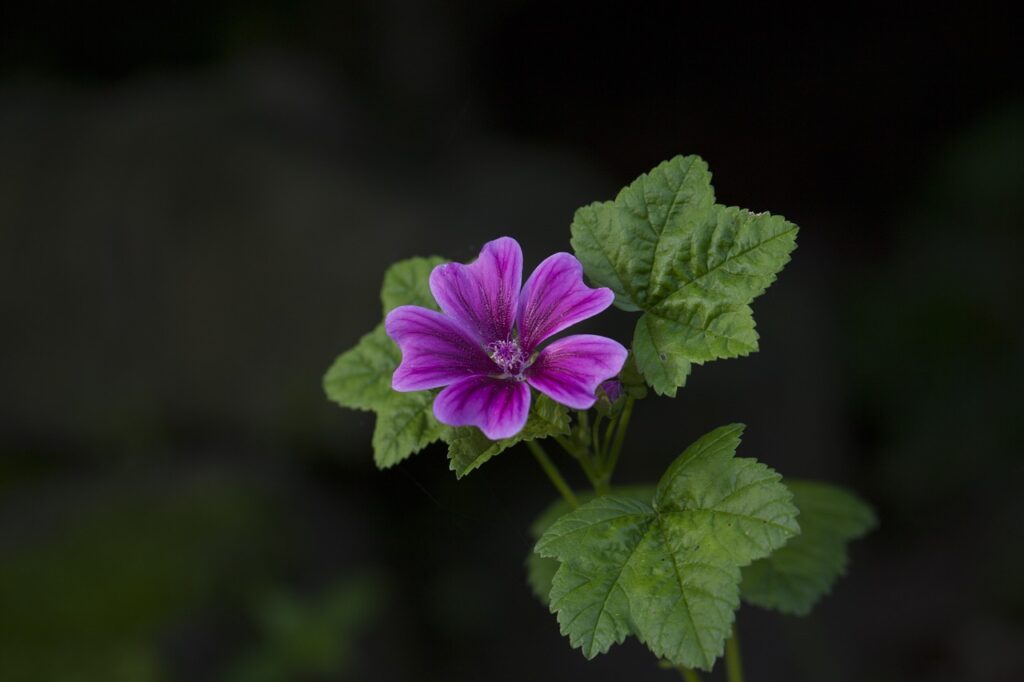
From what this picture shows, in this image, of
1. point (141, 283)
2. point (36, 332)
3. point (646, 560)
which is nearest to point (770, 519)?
point (646, 560)

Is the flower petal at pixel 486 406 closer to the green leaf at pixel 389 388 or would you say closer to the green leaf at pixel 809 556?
the green leaf at pixel 389 388

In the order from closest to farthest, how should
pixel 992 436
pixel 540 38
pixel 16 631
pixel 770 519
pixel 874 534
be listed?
pixel 770 519 → pixel 16 631 → pixel 992 436 → pixel 874 534 → pixel 540 38

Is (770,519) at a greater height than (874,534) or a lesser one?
greater

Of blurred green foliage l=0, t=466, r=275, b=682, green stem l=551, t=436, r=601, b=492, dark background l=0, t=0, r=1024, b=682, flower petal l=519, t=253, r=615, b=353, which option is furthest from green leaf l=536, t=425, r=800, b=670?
blurred green foliage l=0, t=466, r=275, b=682

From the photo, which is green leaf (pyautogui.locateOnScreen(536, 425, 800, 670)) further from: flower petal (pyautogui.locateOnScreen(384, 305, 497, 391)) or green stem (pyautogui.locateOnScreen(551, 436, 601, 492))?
flower petal (pyautogui.locateOnScreen(384, 305, 497, 391))

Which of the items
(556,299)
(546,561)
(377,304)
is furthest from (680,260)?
(377,304)

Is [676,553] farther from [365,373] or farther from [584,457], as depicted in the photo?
[365,373]

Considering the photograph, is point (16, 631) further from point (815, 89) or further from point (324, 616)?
point (815, 89)
